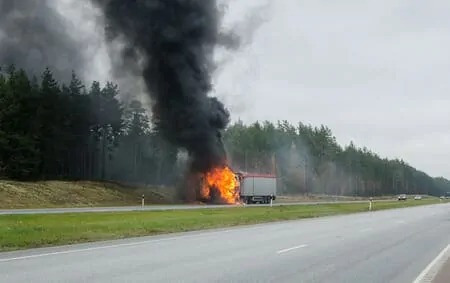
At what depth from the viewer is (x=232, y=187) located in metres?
67.6

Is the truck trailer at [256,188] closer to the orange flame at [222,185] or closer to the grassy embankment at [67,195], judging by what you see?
the orange flame at [222,185]

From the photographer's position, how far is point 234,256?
15.4 metres

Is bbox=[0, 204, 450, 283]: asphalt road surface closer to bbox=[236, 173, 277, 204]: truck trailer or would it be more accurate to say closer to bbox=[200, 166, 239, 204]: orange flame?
bbox=[200, 166, 239, 204]: orange flame

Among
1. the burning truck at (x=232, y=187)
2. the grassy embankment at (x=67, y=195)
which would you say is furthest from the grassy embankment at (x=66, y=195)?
the burning truck at (x=232, y=187)

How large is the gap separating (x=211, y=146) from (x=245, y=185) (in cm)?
631

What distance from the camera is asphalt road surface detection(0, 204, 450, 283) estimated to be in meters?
11.4

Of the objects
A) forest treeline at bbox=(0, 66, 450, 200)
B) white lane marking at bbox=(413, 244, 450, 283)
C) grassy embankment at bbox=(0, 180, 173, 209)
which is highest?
forest treeline at bbox=(0, 66, 450, 200)

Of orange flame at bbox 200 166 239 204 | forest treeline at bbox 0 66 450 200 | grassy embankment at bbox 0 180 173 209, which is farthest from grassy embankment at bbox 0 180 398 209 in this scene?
forest treeline at bbox 0 66 450 200

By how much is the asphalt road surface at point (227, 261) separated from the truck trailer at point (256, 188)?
4672cm

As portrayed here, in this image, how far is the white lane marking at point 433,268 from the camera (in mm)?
12016

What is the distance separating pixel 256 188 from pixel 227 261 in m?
56.9

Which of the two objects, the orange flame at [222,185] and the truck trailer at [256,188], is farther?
the truck trailer at [256,188]

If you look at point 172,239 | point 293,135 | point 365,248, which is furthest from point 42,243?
point 293,135

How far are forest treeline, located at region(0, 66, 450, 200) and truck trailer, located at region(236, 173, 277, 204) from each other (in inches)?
285
